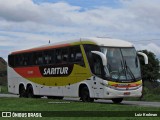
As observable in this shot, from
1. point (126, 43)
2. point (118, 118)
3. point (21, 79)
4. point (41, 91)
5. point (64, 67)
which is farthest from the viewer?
point (21, 79)

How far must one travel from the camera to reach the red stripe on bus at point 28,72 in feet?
97.4

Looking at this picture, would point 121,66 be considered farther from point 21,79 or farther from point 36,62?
point 21,79

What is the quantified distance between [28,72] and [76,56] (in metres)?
7.00

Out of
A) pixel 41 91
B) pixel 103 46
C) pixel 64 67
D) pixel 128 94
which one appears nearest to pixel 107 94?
pixel 128 94

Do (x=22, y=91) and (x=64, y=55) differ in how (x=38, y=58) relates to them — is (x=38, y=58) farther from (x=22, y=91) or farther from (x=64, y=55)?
(x=22, y=91)

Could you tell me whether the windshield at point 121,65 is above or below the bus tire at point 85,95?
above

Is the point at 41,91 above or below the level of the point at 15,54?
below

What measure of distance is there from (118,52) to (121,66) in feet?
3.11

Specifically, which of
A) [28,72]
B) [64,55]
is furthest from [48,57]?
[28,72]

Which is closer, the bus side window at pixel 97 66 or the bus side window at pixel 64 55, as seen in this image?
the bus side window at pixel 97 66

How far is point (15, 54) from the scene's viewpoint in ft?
108

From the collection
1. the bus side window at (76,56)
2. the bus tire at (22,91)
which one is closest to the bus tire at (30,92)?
the bus tire at (22,91)

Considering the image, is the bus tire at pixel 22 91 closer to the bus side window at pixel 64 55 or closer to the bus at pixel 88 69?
the bus at pixel 88 69

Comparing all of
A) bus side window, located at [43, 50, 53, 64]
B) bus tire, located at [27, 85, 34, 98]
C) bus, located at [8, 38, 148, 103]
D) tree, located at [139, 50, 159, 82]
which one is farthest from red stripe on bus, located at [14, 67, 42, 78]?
tree, located at [139, 50, 159, 82]
